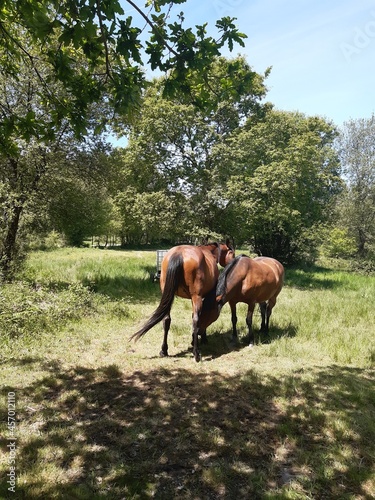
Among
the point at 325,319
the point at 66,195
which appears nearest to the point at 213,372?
the point at 325,319

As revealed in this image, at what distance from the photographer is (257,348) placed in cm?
662

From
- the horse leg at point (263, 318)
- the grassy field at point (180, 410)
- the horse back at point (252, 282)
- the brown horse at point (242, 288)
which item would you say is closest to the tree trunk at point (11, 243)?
the grassy field at point (180, 410)

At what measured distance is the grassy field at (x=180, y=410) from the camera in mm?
2854

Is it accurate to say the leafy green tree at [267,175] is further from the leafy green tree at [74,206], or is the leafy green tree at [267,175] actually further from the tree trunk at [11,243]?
the tree trunk at [11,243]

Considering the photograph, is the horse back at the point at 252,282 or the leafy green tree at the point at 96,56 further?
the horse back at the point at 252,282

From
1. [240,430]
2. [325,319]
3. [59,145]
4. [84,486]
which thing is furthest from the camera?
[59,145]

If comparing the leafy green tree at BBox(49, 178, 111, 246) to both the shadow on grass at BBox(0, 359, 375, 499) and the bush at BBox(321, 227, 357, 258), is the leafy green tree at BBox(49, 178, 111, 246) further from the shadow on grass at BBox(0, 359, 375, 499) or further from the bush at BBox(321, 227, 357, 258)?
the bush at BBox(321, 227, 357, 258)

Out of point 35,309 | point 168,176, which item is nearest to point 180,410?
point 35,309

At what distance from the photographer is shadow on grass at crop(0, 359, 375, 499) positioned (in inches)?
110

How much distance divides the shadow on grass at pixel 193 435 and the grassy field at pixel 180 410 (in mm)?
14

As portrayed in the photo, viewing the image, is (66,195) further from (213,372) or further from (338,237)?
(338,237)

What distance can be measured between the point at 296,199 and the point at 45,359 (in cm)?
1638

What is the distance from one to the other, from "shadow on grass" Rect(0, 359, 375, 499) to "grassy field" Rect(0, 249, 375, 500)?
0.01 m

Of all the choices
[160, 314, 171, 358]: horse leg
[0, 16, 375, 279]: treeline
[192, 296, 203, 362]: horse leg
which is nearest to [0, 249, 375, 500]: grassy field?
[160, 314, 171, 358]: horse leg
